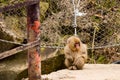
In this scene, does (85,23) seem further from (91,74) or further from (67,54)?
(91,74)

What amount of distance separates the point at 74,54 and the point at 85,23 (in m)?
2.09

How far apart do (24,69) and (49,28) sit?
5.57 feet

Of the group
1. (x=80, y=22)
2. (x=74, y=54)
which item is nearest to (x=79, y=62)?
(x=74, y=54)

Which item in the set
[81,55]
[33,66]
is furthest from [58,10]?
[33,66]

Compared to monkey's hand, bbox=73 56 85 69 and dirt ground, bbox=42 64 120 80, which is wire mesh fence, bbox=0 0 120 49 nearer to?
monkey's hand, bbox=73 56 85 69

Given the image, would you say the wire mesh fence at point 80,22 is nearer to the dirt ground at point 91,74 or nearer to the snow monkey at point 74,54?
the snow monkey at point 74,54

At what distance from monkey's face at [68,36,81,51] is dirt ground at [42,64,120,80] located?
0.37 meters

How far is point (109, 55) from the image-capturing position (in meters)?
7.96

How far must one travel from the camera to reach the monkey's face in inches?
228

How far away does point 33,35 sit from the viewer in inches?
167

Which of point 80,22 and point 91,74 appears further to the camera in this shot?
point 80,22

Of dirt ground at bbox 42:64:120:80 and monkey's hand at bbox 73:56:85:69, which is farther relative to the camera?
monkey's hand at bbox 73:56:85:69

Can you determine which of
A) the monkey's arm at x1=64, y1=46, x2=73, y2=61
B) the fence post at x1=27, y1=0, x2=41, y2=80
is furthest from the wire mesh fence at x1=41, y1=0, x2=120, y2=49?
the fence post at x1=27, y1=0, x2=41, y2=80

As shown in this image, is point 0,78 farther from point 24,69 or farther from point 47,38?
point 47,38
